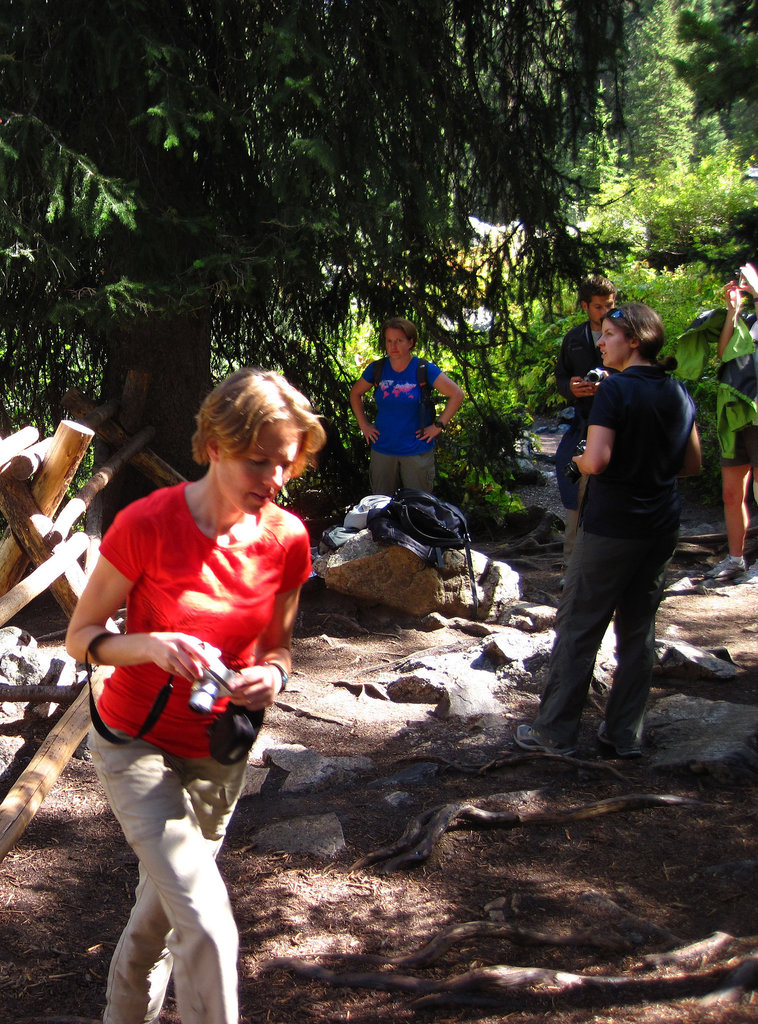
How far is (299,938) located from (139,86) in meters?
5.07

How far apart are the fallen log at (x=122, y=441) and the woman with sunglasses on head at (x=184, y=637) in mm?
4816

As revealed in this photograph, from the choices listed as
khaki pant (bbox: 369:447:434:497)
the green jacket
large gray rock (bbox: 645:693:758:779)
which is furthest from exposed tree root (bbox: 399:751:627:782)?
the green jacket

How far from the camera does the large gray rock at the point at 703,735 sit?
13.8 feet

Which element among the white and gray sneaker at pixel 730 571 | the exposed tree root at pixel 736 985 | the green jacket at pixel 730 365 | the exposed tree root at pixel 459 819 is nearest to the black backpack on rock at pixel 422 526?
the green jacket at pixel 730 365

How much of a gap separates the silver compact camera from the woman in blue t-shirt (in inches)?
209

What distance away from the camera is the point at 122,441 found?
7.23 meters

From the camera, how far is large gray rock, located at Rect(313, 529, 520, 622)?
6.98m

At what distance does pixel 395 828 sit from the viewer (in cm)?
398

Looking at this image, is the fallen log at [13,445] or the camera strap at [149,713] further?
the fallen log at [13,445]

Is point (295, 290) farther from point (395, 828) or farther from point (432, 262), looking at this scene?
point (395, 828)

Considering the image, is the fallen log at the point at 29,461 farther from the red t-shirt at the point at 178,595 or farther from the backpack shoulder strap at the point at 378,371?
the red t-shirt at the point at 178,595

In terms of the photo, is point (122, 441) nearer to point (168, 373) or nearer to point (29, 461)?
point (168, 373)

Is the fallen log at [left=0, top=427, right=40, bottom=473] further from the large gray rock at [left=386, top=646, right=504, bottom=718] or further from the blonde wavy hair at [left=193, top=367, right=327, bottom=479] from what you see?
the blonde wavy hair at [left=193, top=367, right=327, bottom=479]

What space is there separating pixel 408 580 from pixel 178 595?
479 cm
